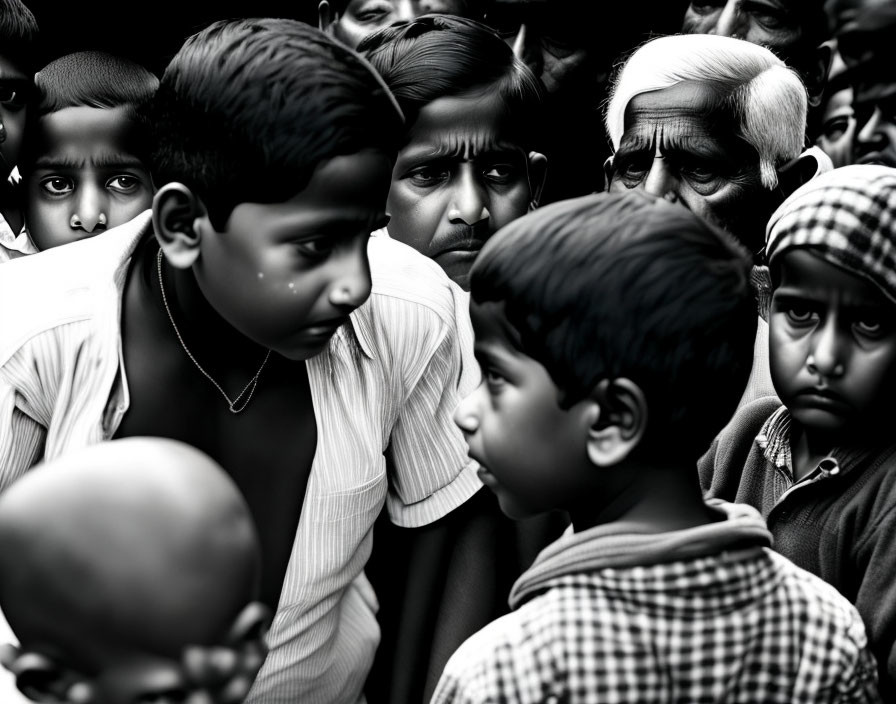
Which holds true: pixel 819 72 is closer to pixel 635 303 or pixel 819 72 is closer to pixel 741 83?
pixel 741 83

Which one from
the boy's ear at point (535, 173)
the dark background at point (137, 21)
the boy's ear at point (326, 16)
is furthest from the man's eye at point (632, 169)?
the dark background at point (137, 21)

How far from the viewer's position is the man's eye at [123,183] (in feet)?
10.0

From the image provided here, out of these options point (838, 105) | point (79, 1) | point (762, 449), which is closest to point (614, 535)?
point (762, 449)

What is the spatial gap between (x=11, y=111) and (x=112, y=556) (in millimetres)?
2306

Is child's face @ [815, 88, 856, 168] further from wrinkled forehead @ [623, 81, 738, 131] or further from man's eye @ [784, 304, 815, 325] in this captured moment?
man's eye @ [784, 304, 815, 325]

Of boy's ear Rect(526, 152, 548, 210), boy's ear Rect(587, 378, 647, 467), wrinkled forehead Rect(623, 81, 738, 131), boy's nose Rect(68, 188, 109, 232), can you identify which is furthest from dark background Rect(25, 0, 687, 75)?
boy's ear Rect(587, 378, 647, 467)

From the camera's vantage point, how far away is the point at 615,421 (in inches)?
59.8

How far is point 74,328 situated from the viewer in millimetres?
1847

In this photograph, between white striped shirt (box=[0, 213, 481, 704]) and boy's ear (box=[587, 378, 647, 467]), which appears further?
white striped shirt (box=[0, 213, 481, 704])

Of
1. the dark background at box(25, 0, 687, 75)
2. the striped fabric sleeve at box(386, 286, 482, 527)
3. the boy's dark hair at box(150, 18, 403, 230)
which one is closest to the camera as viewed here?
the boy's dark hair at box(150, 18, 403, 230)

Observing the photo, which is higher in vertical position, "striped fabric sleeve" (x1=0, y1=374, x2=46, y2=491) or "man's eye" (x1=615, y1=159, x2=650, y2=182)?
"striped fabric sleeve" (x1=0, y1=374, x2=46, y2=491)

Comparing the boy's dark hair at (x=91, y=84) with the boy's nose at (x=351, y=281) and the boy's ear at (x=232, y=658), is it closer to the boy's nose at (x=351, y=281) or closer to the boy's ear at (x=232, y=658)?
the boy's nose at (x=351, y=281)

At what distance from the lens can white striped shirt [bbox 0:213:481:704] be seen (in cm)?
183

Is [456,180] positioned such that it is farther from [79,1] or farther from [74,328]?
[79,1]
